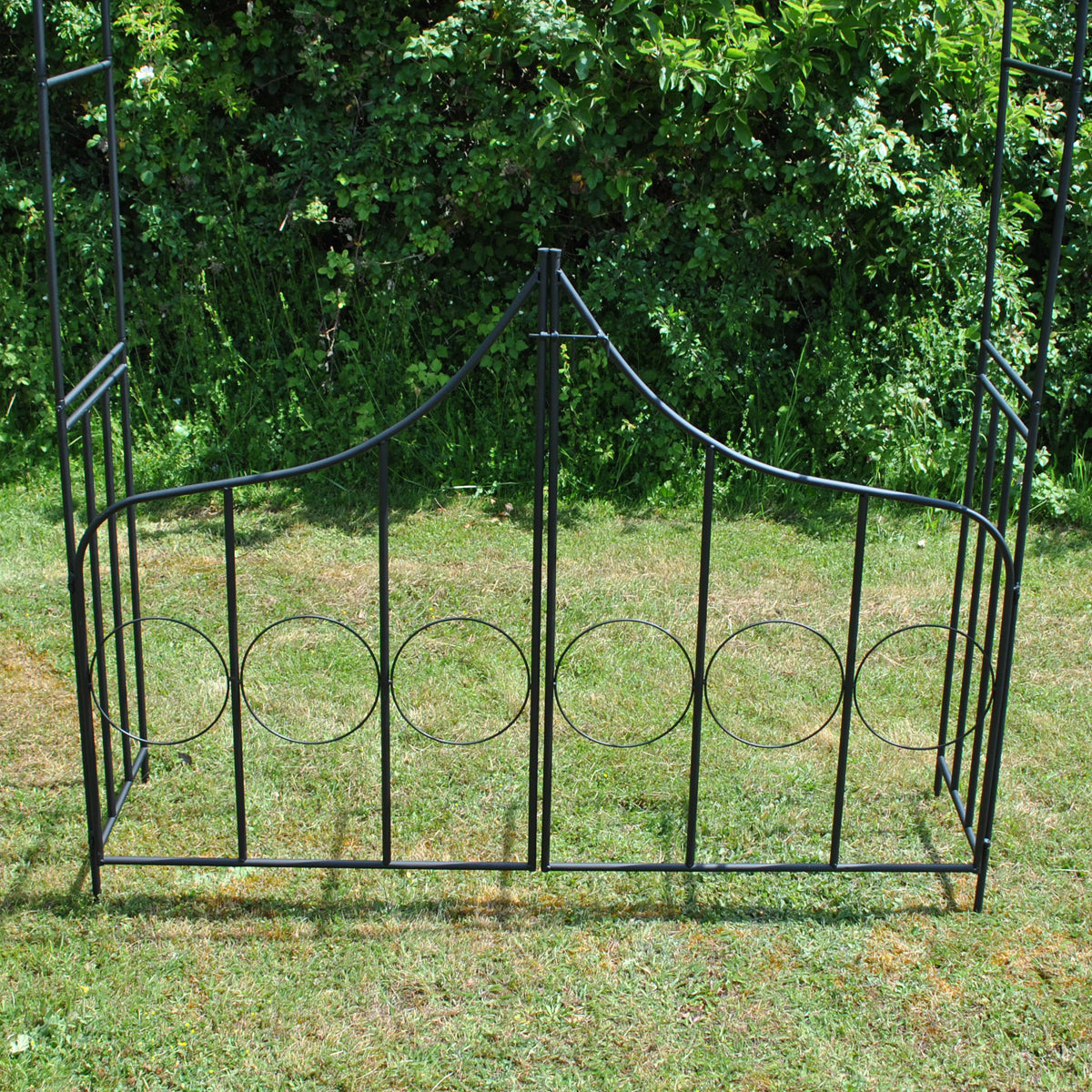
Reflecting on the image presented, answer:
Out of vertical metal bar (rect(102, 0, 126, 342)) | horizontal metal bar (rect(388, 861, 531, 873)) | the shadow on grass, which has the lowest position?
the shadow on grass

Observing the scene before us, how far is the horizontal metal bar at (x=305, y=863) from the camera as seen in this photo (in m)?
3.09

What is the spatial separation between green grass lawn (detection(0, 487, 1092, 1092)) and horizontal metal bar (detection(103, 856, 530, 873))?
0.31ft

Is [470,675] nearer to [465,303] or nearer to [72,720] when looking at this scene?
[72,720]

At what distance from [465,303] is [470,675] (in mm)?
2460

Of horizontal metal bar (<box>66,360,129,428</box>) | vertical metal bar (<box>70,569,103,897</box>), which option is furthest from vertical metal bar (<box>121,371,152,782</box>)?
vertical metal bar (<box>70,569,103,897</box>)

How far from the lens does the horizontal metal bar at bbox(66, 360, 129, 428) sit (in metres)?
2.82

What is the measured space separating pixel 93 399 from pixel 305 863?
47.9 inches

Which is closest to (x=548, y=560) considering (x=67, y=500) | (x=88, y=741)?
(x=67, y=500)

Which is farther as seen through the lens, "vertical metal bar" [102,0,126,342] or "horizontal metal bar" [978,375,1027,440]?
"vertical metal bar" [102,0,126,342]

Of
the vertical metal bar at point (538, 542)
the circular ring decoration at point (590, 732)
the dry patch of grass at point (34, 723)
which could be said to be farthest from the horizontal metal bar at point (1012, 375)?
the dry patch of grass at point (34, 723)

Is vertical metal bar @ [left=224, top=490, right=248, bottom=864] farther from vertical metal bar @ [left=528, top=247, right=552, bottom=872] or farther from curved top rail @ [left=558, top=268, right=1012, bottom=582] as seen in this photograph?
curved top rail @ [left=558, top=268, right=1012, bottom=582]

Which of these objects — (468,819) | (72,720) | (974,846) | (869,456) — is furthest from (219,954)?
(869,456)

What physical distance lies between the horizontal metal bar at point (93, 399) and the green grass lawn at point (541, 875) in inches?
Result: 39.0

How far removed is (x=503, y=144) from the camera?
555 cm
